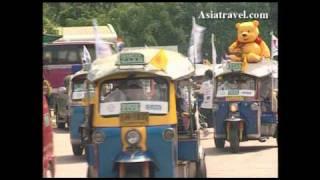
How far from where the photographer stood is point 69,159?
10867 millimetres

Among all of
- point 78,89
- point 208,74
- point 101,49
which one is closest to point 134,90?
point 101,49

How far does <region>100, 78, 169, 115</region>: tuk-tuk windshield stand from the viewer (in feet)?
25.7

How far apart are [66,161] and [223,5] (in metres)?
3.56

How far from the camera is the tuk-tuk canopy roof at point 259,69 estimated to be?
12.3m

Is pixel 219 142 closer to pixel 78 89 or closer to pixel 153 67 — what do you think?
pixel 78 89

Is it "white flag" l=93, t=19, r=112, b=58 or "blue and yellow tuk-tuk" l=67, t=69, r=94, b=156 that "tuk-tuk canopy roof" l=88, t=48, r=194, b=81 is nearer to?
"white flag" l=93, t=19, r=112, b=58

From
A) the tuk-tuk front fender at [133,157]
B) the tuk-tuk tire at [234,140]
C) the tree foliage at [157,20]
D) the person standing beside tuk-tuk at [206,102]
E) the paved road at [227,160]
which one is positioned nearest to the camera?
the tuk-tuk front fender at [133,157]

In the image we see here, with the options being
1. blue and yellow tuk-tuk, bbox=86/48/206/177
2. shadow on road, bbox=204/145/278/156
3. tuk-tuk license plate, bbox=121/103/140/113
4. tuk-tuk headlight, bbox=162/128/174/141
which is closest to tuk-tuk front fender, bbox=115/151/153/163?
blue and yellow tuk-tuk, bbox=86/48/206/177

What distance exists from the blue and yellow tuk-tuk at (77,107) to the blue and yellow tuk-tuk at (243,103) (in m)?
2.54

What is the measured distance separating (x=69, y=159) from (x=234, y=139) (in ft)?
9.49

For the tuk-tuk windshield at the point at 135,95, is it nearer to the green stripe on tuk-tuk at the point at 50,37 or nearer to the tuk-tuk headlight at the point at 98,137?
the tuk-tuk headlight at the point at 98,137

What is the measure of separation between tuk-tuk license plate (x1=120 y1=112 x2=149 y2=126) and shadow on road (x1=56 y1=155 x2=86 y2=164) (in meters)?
3.04

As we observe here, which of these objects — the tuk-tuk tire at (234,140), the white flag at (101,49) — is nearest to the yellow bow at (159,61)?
the white flag at (101,49)
